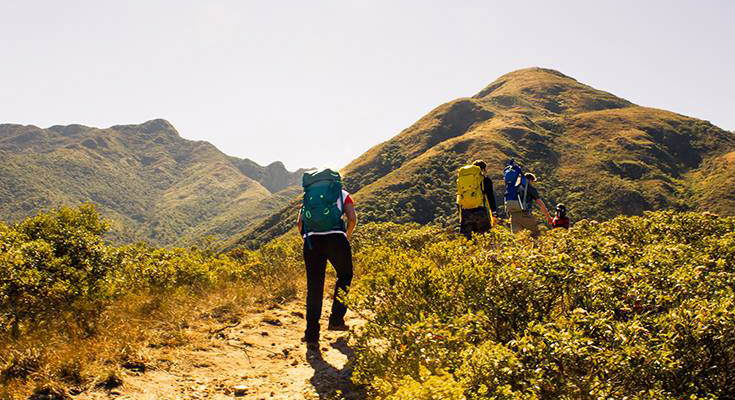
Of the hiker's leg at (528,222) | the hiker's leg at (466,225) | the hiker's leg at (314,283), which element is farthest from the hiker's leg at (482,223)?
the hiker's leg at (314,283)

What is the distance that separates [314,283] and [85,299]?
301 centimetres

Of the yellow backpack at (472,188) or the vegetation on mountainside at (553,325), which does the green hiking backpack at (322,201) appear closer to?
the vegetation on mountainside at (553,325)

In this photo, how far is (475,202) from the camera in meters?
8.10

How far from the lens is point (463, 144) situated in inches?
5778

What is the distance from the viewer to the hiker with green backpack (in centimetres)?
541

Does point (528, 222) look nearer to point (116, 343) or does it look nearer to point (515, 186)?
point (515, 186)

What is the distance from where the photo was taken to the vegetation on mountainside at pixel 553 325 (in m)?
2.49

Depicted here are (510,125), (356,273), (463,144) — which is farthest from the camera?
(510,125)

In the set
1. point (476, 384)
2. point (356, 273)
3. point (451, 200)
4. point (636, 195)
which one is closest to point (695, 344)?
point (476, 384)

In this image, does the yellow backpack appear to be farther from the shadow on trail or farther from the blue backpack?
the shadow on trail

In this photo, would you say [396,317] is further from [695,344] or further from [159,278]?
[159,278]

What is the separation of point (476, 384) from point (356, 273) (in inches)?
268

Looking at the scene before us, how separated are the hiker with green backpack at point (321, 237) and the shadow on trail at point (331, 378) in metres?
0.32

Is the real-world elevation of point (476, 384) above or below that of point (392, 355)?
above
